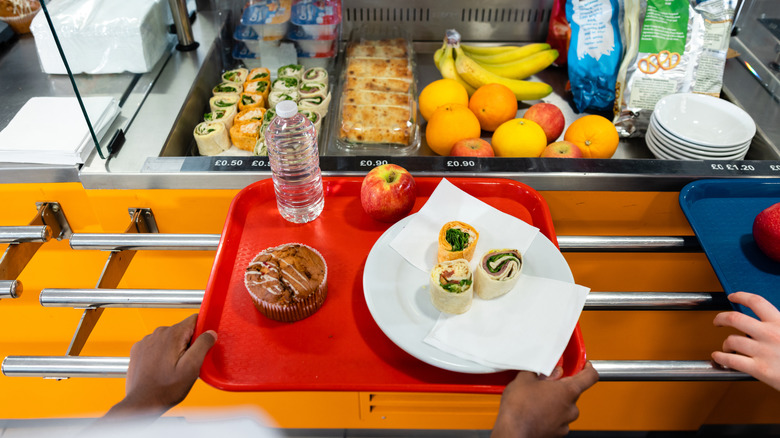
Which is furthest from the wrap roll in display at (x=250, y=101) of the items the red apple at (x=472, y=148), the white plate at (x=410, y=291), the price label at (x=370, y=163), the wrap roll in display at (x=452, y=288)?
the wrap roll in display at (x=452, y=288)

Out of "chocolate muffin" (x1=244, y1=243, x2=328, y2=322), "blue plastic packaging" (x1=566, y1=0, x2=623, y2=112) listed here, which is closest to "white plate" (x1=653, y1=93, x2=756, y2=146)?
"blue plastic packaging" (x1=566, y1=0, x2=623, y2=112)

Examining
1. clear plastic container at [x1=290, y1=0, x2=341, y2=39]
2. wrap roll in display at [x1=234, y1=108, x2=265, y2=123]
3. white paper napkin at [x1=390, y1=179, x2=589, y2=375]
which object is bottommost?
white paper napkin at [x1=390, y1=179, x2=589, y2=375]

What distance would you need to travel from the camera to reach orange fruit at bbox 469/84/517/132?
6.01 feet

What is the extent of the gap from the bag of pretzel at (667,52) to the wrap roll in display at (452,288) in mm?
1118

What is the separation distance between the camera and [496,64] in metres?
2.19

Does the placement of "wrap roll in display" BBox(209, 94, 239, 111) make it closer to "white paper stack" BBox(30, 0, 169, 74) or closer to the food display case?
the food display case

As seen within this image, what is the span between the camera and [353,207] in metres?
1.52

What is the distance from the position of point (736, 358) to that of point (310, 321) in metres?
0.96

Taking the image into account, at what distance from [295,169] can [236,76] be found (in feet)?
2.69

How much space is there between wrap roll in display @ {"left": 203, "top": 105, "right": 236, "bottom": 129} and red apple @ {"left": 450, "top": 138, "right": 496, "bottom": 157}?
2.65 feet

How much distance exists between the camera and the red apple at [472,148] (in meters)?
1.67

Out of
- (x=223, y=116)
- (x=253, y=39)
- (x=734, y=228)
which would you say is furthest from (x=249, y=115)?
(x=734, y=228)

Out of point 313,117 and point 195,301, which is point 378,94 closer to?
point 313,117

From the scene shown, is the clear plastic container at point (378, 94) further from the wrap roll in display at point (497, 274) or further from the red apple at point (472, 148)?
the wrap roll in display at point (497, 274)
